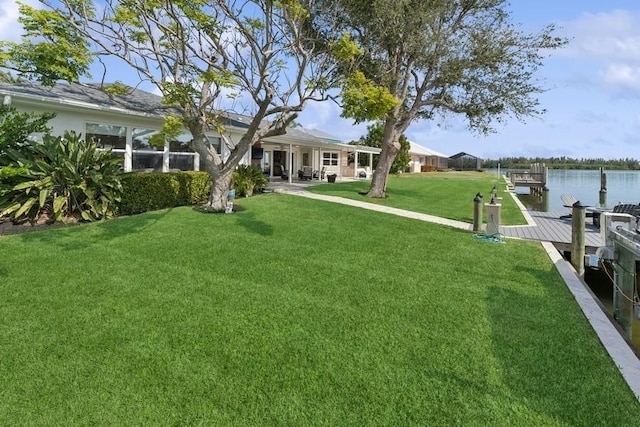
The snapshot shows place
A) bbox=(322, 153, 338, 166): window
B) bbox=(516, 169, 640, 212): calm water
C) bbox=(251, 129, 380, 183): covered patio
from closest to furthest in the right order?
bbox=(516, 169, 640, 212): calm water → bbox=(251, 129, 380, 183): covered patio → bbox=(322, 153, 338, 166): window

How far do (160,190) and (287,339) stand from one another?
26.9 feet

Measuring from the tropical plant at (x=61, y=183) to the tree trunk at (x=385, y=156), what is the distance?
34.1ft

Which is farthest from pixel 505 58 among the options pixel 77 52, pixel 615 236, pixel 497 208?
pixel 77 52

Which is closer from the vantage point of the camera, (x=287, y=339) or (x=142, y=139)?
(x=287, y=339)

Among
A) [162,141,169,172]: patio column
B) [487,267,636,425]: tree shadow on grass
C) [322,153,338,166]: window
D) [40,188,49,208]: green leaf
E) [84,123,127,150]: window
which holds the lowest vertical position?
[487,267,636,425]: tree shadow on grass

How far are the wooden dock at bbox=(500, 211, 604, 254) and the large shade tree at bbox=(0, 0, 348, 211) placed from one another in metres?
6.39

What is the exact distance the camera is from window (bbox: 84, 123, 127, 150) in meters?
11.5

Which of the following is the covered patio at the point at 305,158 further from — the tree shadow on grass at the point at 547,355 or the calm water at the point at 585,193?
the tree shadow on grass at the point at 547,355

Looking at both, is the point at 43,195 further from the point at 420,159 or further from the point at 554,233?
the point at 420,159

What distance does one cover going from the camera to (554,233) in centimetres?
1013

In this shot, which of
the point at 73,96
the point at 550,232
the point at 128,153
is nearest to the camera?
the point at 550,232

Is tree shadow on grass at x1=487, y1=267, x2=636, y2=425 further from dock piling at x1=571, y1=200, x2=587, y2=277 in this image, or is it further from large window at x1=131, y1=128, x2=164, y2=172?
large window at x1=131, y1=128, x2=164, y2=172

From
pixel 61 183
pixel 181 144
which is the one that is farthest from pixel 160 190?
pixel 181 144

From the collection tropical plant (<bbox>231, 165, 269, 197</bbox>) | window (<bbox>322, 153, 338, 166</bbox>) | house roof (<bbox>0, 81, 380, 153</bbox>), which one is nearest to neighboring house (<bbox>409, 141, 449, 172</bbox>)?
window (<bbox>322, 153, 338, 166</bbox>)
